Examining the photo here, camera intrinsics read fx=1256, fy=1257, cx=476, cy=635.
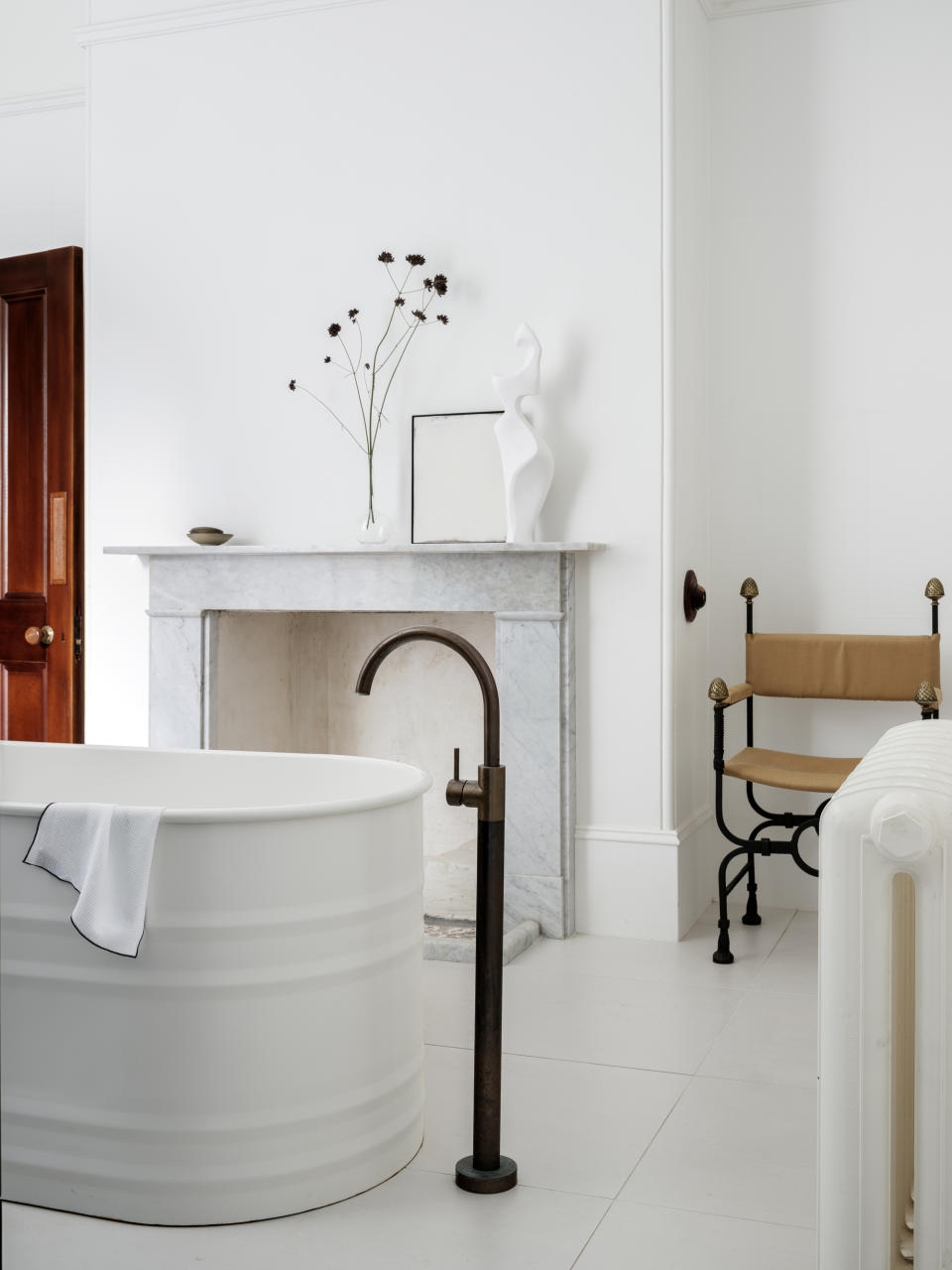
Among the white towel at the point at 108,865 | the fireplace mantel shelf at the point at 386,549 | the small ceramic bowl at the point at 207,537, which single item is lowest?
the white towel at the point at 108,865

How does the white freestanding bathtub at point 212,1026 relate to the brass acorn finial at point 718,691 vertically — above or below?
below

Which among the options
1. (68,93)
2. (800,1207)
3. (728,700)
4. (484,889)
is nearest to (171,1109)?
(484,889)

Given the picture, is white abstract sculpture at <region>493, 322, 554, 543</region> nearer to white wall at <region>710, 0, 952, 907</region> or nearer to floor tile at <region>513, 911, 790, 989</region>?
white wall at <region>710, 0, 952, 907</region>

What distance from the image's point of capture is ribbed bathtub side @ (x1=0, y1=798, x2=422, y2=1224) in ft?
6.40

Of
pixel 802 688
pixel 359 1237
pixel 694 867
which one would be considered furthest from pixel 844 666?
pixel 359 1237

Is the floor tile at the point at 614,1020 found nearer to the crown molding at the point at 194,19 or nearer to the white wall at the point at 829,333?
the white wall at the point at 829,333

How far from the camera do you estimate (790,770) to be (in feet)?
11.5

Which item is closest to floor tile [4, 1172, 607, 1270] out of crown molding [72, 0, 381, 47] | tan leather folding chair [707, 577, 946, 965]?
tan leather folding chair [707, 577, 946, 965]

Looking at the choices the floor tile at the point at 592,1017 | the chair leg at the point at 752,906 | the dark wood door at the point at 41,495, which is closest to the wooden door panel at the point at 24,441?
the dark wood door at the point at 41,495

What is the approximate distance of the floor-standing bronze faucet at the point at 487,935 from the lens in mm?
2037

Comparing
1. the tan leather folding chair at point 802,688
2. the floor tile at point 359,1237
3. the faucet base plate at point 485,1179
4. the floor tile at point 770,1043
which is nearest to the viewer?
the floor tile at point 359,1237

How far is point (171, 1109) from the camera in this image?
1958mm

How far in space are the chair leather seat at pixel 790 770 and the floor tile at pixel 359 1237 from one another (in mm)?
1569

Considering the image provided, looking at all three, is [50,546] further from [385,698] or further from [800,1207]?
[800,1207]
